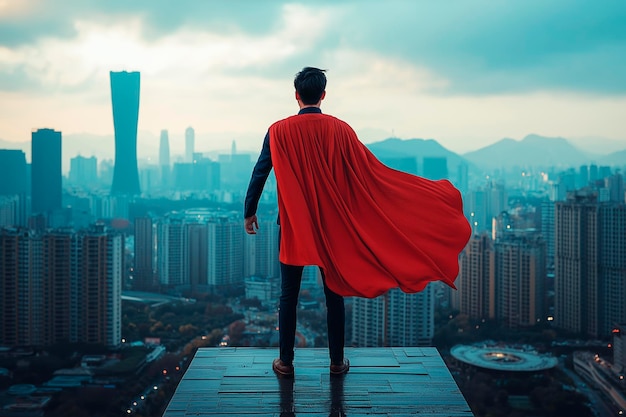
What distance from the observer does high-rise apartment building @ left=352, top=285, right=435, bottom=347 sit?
9.87 meters

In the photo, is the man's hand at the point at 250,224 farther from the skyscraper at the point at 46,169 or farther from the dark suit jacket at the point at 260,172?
the skyscraper at the point at 46,169

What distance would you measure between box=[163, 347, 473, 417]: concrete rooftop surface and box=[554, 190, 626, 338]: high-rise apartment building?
10.1m

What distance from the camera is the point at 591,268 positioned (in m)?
12.6

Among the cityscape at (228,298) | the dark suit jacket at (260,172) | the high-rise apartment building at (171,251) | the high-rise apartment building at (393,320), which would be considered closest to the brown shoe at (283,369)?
the dark suit jacket at (260,172)

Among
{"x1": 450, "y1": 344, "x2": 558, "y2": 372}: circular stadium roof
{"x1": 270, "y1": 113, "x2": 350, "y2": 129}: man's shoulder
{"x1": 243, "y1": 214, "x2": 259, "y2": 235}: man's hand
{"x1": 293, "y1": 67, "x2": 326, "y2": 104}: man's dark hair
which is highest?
{"x1": 293, "y1": 67, "x2": 326, "y2": 104}: man's dark hair

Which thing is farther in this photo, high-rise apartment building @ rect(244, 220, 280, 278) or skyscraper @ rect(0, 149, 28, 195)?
skyscraper @ rect(0, 149, 28, 195)

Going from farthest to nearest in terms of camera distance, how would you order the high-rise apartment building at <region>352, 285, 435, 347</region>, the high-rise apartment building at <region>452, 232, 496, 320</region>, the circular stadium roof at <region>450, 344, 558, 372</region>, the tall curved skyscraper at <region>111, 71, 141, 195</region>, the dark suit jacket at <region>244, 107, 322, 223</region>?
the tall curved skyscraper at <region>111, 71, 141, 195</region> < the high-rise apartment building at <region>452, 232, 496, 320</region> < the high-rise apartment building at <region>352, 285, 435, 347</region> < the circular stadium roof at <region>450, 344, 558, 372</region> < the dark suit jacket at <region>244, 107, 322, 223</region>

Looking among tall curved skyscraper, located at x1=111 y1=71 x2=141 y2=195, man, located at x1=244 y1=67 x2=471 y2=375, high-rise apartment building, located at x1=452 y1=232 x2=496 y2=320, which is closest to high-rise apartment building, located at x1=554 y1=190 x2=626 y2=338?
high-rise apartment building, located at x1=452 y1=232 x2=496 y2=320

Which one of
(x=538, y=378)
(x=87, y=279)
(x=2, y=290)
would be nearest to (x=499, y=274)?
(x=538, y=378)

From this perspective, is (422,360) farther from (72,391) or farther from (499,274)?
(499,274)

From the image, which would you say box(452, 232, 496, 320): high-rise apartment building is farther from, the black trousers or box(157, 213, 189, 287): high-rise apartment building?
the black trousers

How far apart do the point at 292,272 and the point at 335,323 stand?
0.27 m

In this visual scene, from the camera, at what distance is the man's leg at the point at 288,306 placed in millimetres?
2297

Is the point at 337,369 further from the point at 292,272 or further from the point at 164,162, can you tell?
the point at 164,162
